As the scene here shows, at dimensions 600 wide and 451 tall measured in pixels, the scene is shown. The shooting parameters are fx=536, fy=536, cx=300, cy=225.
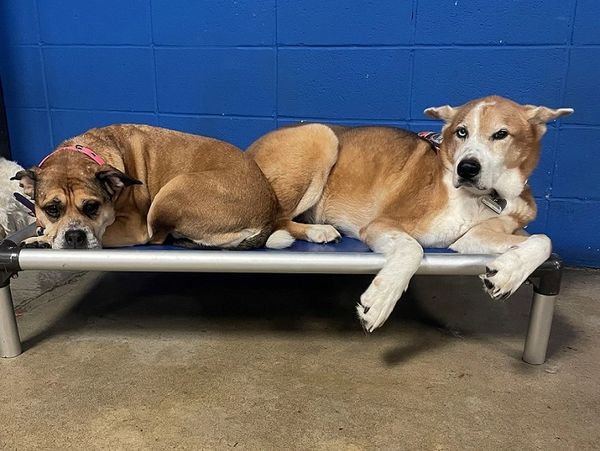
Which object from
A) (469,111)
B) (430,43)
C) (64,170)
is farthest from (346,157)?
(64,170)

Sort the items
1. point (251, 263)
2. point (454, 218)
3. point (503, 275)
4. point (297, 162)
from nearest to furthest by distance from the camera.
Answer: point (503, 275) → point (251, 263) → point (454, 218) → point (297, 162)

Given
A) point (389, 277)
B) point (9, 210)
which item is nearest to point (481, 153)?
point (389, 277)

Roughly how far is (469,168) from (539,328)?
0.60 m

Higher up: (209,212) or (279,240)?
(209,212)

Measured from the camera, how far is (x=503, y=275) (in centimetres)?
165

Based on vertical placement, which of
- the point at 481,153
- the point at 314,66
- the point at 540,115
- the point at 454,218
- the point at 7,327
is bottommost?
the point at 7,327

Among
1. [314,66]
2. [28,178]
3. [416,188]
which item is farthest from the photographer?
[314,66]

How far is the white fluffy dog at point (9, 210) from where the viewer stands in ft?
8.84

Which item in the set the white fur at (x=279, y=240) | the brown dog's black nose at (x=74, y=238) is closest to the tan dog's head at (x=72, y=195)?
the brown dog's black nose at (x=74, y=238)

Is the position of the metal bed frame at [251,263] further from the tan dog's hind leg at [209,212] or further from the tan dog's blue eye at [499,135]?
the tan dog's blue eye at [499,135]

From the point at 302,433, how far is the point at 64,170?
1.21 meters

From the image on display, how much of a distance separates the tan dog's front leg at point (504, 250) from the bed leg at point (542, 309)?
1.8 inches

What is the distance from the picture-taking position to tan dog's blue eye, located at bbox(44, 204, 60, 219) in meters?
1.89

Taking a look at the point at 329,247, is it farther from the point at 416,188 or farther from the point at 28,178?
the point at 28,178
